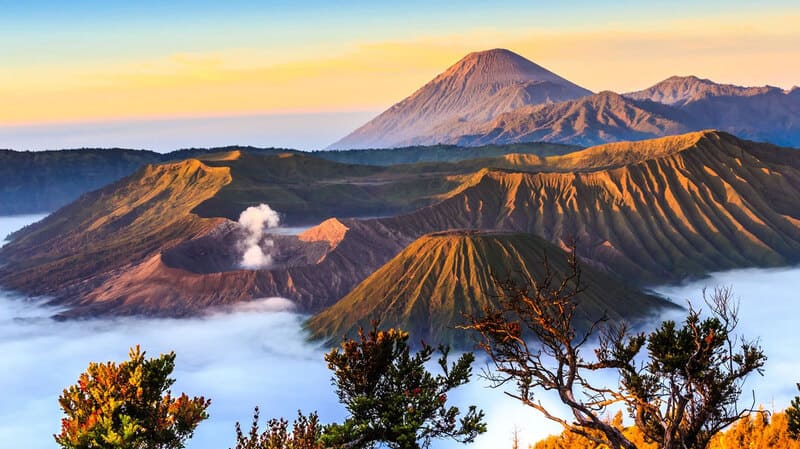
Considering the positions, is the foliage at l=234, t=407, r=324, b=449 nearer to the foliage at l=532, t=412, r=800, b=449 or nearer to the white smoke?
the foliage at l=532, t=412, r=800, b=449

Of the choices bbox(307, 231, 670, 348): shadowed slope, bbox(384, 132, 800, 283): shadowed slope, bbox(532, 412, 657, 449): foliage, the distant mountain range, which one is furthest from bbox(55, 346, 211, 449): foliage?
bbox(384, 132, 800, 283): shadowed slope

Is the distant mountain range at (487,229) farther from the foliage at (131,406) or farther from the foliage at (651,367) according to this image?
the foliage at (651,367)

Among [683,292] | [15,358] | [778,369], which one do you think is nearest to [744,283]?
[683,292]

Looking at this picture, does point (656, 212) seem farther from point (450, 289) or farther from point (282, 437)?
point (282, 437)

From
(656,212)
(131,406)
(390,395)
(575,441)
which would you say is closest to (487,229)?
(656,212)

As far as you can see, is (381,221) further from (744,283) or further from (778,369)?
(778,369)
